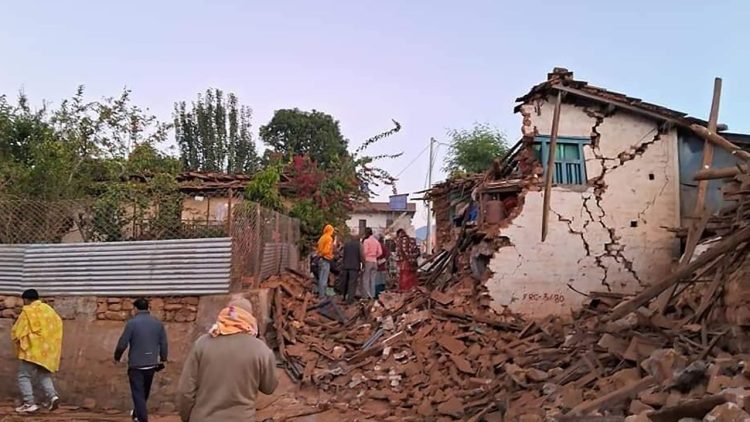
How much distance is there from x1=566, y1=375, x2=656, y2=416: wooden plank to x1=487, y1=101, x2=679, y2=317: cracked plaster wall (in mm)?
6035

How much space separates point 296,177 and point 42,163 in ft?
22.7

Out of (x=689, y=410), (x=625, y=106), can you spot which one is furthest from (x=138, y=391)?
(x=625, y=106)

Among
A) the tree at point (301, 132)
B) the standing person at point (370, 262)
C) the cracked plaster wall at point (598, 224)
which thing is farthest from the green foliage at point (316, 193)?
the tree at point (301, 132)

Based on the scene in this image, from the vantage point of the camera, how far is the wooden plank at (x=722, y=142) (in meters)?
Answer: 8.97

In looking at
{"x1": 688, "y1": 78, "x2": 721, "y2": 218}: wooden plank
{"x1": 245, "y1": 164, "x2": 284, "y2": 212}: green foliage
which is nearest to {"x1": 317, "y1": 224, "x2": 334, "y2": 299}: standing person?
{"x1": 245, "y1": 164, "x2": 284, "y2": 212}: green foliage

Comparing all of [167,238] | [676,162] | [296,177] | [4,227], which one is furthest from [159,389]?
[676,162]

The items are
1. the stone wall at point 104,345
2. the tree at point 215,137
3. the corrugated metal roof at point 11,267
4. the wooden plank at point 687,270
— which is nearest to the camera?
the wooden plank at point 687,270

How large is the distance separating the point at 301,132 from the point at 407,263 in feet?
77.0

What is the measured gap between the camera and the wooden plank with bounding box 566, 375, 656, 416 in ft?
21.2

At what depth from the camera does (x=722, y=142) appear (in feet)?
34.1

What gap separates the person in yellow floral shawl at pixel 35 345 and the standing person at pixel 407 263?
311 inches

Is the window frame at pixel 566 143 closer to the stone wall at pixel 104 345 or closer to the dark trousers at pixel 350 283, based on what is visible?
the dark trousers at pixel 350 283

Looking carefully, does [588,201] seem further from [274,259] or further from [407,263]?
[274,259]

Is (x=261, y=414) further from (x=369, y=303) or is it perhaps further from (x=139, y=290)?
(x=369, y=303)
